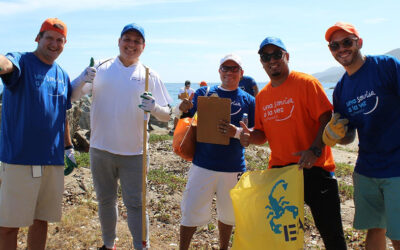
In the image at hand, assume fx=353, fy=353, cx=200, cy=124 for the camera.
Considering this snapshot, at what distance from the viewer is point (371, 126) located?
10.5 feet

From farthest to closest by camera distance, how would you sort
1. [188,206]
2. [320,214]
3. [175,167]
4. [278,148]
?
[175,167] → [188,206] → [278,148] → [320,214]

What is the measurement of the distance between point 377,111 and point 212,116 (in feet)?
5.52

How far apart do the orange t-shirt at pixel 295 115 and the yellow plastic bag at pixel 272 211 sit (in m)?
0.24

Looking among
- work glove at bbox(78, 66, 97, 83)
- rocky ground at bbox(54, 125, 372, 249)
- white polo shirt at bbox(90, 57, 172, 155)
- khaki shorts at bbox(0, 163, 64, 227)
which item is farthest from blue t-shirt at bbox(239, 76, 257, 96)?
khaki shorts at bbox(0, 163, 64, 227)

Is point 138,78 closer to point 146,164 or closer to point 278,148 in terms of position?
point 146,164

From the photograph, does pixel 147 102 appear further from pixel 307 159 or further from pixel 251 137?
pixel 307 159

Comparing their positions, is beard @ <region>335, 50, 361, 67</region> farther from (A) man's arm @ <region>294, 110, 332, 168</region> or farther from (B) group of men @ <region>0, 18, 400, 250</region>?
(A) man's arm @ <region>294, 110, 332, 168</region>

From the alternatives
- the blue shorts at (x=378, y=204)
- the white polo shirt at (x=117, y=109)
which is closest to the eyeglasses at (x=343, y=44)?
the blue shorts at (x=378, y=204)

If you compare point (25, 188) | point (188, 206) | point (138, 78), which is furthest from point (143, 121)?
point (25, 188)

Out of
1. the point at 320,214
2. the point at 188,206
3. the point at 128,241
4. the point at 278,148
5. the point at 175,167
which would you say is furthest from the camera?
the point at 175,167

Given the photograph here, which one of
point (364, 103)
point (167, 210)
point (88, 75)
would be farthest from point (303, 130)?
point (167, 210)

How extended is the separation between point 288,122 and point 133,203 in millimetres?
2049

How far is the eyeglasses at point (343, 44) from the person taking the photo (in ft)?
10.6

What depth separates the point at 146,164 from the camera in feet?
13.7
